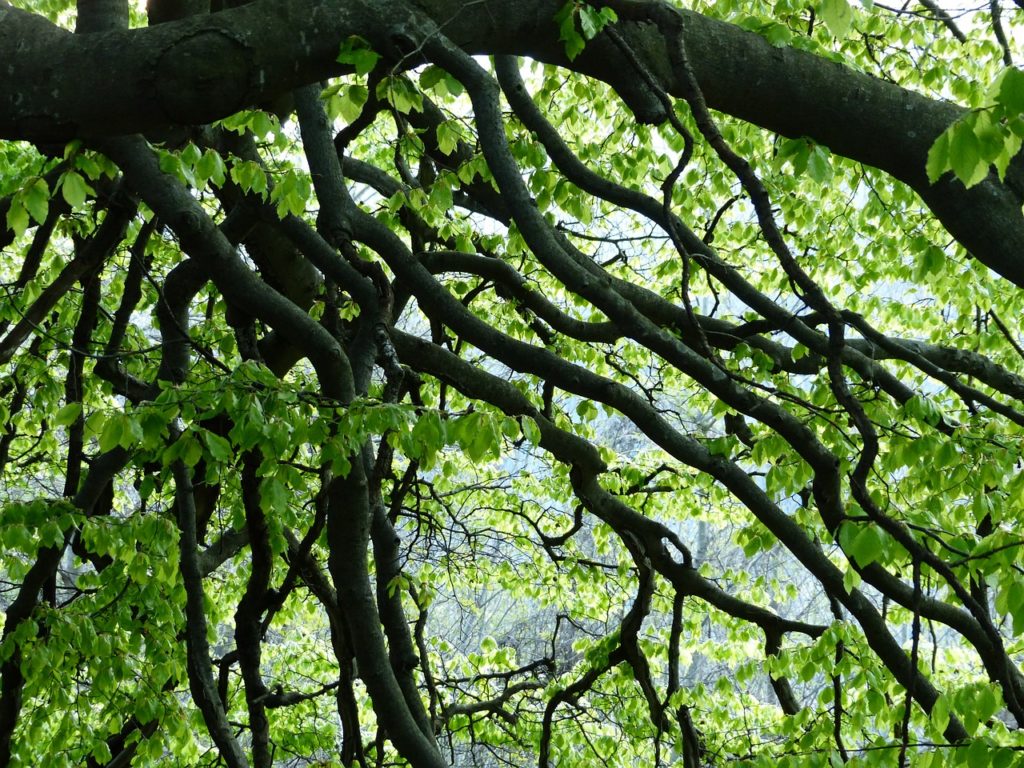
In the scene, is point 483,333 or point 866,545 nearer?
point 866,545

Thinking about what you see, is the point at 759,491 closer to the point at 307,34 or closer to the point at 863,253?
the point at 307,34

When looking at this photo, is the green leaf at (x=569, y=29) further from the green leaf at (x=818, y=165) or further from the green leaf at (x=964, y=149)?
the green leaf at (x=964, y=149)

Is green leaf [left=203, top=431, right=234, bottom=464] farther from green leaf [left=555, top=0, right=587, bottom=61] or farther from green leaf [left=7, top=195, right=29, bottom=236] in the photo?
green leaf [left=555, top=0, right=587, bottom=61]

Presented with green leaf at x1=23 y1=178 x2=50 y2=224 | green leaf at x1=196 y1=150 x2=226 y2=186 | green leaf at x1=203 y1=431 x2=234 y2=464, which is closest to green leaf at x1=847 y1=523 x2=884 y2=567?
green leaf at x1=203 y1=431 x2=234 y2=464

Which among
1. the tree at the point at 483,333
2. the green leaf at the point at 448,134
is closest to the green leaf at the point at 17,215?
the tree at the point at 483,333

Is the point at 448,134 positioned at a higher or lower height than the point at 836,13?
higher

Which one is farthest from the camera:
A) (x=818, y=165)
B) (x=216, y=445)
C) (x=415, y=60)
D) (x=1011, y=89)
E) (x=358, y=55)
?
(x=216, y=445)

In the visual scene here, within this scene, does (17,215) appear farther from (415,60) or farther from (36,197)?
(415,60)

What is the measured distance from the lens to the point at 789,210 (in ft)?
27.6

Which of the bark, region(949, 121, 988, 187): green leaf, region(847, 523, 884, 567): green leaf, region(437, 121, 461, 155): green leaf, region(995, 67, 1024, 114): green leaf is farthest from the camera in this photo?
region(437, 121, 461, 155): green leaf

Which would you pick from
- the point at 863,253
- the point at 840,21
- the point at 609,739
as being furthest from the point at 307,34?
the point at 609,739

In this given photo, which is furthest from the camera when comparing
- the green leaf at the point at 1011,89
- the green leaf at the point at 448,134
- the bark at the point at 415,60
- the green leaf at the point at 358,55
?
the green leaf at the point at 448,134

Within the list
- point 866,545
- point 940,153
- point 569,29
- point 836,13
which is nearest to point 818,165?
A: point 836,13

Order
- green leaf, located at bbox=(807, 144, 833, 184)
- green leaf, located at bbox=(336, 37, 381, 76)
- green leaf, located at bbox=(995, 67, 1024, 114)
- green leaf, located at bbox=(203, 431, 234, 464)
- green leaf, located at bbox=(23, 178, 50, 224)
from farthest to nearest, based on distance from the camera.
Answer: green leaf, located at bbox=(203, 431, 234, 464)
green leaf, located at bbox=(807, 144, 833, 184)
green leaf, located at bbox=(23, 178, 50, 224)
green leaf, located at bbox=(336, 37, 381, 76)
green leaf, located at bbox=(995, 67, 1024, 114)
